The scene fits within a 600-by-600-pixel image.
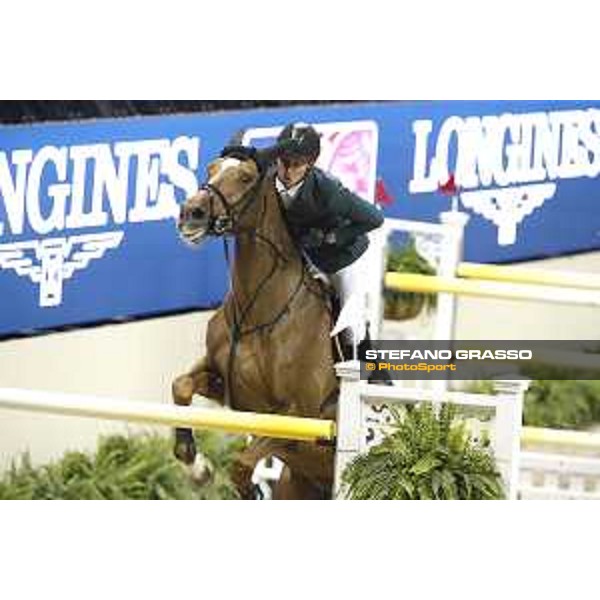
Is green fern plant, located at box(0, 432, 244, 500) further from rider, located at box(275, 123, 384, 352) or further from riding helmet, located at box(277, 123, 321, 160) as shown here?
riding helmet, located at box(277, 123, 321, 160)

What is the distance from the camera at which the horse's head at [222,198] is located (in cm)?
584

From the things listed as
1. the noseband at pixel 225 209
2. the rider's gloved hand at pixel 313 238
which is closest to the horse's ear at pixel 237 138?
the noseband at pixel 225 209

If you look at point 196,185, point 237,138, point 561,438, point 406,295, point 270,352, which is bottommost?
point 561,438

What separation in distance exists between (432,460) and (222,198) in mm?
972

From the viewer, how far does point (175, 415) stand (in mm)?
5883

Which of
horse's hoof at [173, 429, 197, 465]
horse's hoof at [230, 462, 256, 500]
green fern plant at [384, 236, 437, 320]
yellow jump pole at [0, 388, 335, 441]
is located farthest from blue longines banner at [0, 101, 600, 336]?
horse's hoof at [230, 462, 256, 500]

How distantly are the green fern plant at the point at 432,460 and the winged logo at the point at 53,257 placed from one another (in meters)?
0.98

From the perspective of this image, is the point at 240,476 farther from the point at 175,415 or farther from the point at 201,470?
the point at 175,415

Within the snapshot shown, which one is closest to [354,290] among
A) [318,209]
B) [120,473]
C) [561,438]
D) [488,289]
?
[318,209]

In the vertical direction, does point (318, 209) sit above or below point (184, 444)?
above

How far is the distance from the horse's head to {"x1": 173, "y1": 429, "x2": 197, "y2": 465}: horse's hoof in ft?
1.84

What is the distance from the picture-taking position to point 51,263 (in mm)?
5801
